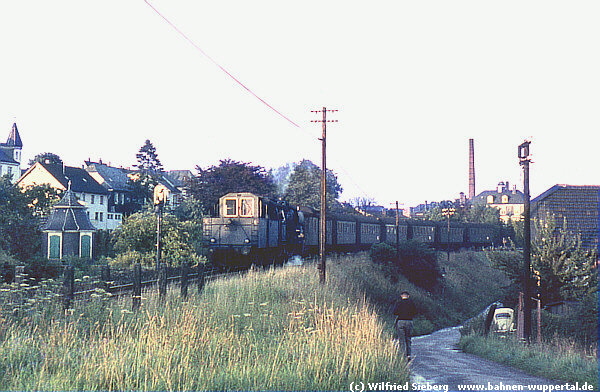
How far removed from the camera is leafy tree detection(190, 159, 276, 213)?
5456 centimetres

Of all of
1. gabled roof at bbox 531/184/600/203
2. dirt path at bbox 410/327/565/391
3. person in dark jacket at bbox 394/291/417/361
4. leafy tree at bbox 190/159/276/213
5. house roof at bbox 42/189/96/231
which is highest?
leafy tree at bbox 190/159/276/213

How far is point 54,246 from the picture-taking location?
43.3m

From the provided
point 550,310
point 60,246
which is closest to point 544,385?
point 550,310

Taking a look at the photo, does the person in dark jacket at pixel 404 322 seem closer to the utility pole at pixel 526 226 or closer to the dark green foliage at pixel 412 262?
the utility pole at pixel 526 226

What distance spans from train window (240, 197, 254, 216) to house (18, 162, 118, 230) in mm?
41213

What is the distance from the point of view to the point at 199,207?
5216cm

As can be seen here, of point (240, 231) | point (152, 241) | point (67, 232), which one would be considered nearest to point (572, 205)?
point (240, 231)

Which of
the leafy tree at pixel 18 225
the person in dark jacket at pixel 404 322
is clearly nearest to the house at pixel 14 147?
the leafy tree at pixel 18 225

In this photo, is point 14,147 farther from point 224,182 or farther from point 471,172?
point 471,172

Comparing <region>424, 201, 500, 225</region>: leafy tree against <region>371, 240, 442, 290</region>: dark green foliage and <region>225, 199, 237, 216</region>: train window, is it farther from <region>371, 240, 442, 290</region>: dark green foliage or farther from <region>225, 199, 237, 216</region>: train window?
<region>225, 199, 237, 216</region>: train window

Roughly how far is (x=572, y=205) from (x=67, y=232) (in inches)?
1263

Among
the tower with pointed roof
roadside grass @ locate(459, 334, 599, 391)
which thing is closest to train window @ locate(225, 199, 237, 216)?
roadside grass @ locate(459, 334, 599, 391)

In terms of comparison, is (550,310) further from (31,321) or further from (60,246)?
(60,246)

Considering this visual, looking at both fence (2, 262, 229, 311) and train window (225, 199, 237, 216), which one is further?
train window (225, 199, 237, 216)
